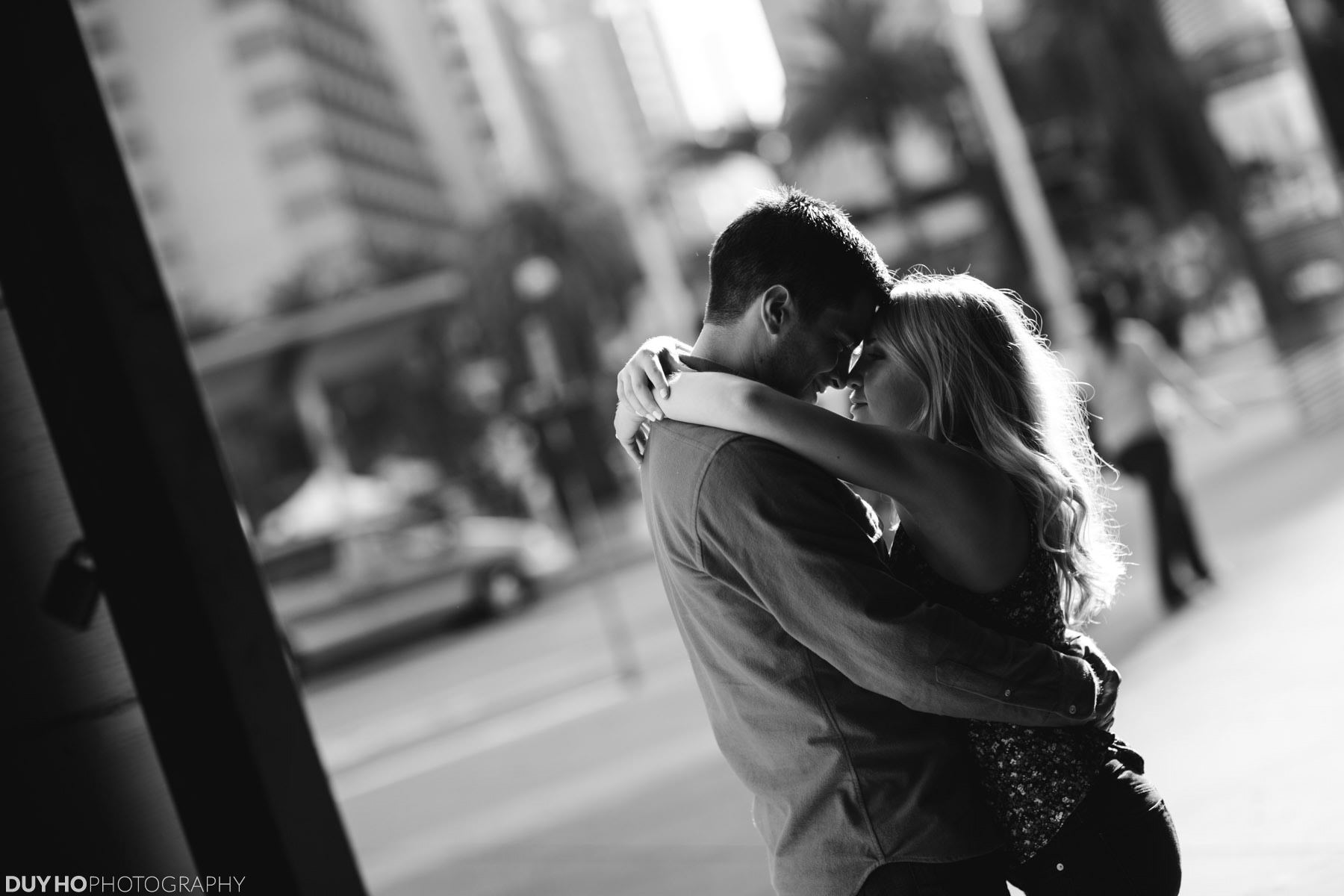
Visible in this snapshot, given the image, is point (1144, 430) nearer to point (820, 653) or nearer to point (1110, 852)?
point (1110, 852)

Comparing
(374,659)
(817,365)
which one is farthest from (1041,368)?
(374,659)

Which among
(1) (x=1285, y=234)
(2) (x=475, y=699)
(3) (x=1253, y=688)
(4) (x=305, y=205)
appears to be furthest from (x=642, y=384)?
(4) (x=305, y=205)

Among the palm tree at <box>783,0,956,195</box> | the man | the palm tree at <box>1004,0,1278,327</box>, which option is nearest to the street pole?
the palm tree at <box>1004,0,1278,327</box>

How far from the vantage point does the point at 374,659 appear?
1948cm

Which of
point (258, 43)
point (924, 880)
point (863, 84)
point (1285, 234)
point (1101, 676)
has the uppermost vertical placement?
point (258, 43)

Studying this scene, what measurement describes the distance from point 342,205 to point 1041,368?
315 ft

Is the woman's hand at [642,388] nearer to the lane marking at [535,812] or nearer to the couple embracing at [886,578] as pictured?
the couple embracing at [886,578]

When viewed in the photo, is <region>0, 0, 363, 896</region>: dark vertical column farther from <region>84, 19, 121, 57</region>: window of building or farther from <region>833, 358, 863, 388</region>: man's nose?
<region>84, 19, 121, 57</region>: window of building

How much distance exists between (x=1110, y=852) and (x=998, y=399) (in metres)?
0.77

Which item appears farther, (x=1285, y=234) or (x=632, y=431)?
Result: (x=1285, y=234)

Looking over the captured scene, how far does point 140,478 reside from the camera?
8.43 ft

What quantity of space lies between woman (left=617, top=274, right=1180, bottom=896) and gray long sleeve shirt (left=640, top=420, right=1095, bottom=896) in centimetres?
7

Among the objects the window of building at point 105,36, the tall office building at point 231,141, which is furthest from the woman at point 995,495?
the window of building at point 105,36

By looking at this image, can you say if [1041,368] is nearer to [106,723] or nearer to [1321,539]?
[106,723]
